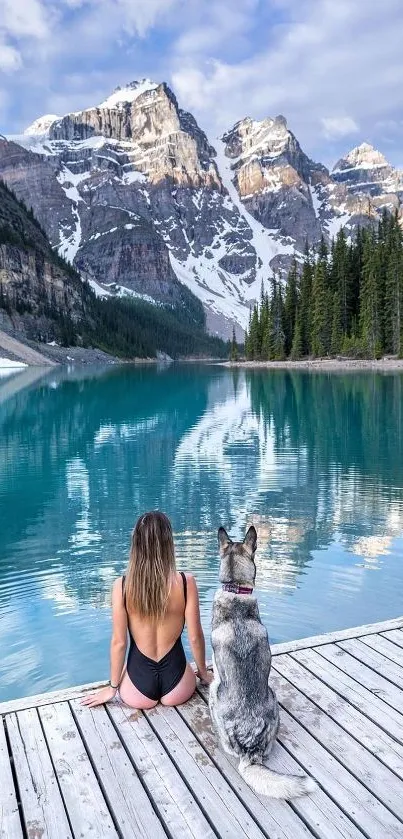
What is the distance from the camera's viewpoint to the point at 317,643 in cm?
657

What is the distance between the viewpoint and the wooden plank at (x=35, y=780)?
3926 millimetres

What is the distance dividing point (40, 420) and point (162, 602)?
32.1m

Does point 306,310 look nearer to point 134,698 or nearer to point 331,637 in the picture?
point 331,637

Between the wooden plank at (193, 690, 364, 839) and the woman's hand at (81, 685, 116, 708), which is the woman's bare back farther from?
the wooden plank at (193, 690, 364, 839)

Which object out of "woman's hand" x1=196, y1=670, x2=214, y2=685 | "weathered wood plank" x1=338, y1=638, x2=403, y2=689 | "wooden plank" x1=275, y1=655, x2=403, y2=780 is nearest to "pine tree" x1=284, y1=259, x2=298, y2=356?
"weathered wood plank" x1=338, y1=638, x2=403, y2=689

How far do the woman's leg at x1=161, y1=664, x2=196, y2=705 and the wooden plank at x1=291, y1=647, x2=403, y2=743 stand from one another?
1.25 m

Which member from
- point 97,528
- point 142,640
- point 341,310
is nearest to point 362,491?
point 97,528

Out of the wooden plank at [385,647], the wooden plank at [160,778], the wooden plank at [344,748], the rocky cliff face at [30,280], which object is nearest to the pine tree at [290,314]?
the rocky cliff face at [30,280]

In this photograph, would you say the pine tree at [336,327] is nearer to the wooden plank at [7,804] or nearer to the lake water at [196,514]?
the lake water at [196,514]

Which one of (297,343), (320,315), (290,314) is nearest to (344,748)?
(320,315)

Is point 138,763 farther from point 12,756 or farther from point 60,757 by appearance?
point 12,756

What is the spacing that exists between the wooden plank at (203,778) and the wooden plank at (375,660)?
79.4 inches

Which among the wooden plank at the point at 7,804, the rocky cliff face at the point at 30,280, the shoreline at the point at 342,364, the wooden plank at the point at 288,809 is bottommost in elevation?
the wooden plank at the point at 288,809

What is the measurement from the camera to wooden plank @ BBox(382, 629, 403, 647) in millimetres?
6578
